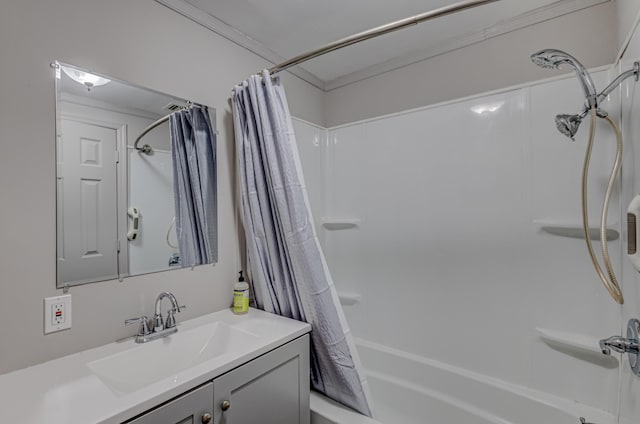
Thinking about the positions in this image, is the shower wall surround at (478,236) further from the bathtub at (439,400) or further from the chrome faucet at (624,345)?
the chrome faucet at (624,345)

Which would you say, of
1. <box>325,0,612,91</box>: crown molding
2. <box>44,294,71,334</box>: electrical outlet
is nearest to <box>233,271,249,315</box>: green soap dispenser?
<box>44,294,71,334</box>: electrical outlet

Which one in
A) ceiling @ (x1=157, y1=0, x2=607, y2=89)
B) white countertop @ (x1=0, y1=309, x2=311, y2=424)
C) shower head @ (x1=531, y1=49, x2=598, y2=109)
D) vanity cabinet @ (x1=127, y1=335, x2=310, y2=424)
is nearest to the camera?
white countertop @ (x1=0, y1=309, x2=311, y2=424)

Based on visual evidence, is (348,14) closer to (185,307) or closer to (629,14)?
(629,14)

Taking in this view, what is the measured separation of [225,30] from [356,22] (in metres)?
0.76

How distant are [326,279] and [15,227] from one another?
3.89 feet

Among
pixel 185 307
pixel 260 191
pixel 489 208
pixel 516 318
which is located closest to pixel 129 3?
pixel 260 191

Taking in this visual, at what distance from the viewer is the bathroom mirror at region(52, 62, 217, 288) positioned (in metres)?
1.12

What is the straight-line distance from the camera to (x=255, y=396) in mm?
1130

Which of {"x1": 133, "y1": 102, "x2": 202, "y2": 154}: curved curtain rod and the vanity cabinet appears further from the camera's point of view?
{"x1": 133, "y1": 102, "x2": 202, "y2": 154}: curved curtain rod

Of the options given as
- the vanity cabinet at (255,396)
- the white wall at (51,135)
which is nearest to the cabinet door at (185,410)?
the vanity cabinet at (255,396)

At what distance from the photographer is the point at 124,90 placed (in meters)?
1.29

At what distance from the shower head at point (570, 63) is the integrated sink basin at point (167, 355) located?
5.61 feet

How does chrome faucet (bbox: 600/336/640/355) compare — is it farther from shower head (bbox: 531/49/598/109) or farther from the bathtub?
shower head (bbox: 531/49/598/109)

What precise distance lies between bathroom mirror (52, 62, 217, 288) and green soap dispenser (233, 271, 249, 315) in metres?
0.32
